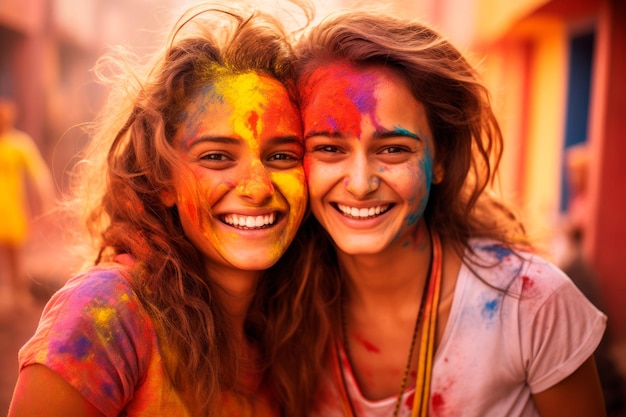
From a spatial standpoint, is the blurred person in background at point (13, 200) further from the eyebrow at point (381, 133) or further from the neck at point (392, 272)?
the eyebrow at point (381, 133)

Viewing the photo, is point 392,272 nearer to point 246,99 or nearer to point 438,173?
point 438,173

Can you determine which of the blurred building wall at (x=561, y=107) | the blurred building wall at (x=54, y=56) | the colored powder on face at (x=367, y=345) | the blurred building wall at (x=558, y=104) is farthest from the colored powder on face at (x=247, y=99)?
the blurred building wall at (x=54, y=56)

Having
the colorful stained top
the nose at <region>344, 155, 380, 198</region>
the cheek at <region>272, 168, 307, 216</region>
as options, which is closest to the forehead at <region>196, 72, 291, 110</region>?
the cheek at <region>272, 168, 307, 216</region>

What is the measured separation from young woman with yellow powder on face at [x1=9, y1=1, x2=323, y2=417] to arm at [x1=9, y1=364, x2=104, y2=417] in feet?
0.40

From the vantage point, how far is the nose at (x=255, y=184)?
219cm

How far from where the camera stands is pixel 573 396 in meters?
2.31

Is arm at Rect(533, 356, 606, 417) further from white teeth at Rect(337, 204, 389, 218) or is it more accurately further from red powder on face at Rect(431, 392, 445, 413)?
white teeth at Rect(337, 204, 389, 218)

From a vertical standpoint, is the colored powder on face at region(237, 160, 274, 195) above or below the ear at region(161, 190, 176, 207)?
above

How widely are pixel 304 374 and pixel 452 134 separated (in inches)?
42.7

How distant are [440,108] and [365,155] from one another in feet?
1.30

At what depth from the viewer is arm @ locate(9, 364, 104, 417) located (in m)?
1.78

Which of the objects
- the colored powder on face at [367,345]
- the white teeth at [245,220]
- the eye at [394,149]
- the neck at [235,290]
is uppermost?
the eye at [394,149]

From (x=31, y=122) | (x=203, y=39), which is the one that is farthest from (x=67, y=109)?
(x=203, y=39)

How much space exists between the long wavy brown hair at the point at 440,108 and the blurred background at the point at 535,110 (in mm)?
218
